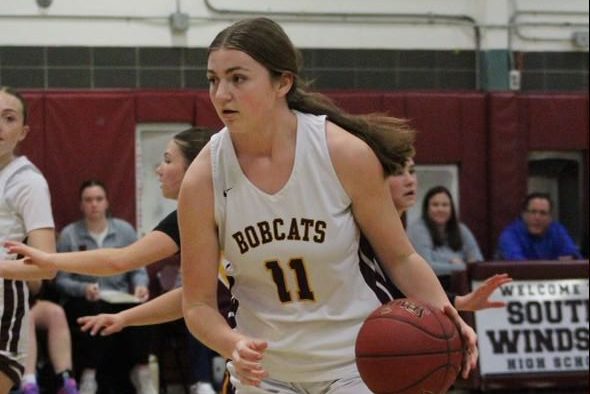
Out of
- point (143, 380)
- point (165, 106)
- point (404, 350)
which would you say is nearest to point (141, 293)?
point (143, 380)

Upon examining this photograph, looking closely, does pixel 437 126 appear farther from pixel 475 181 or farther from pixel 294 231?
pixel 294 231

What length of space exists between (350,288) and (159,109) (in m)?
6.93

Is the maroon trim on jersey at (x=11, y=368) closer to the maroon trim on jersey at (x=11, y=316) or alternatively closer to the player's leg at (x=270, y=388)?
the maroon trim on jersey at (x=11, y=316)

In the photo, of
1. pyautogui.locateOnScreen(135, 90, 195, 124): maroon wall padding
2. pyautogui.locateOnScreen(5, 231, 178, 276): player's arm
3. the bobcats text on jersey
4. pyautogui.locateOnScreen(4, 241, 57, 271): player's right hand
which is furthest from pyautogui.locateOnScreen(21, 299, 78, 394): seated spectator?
the bobcats text on jersey

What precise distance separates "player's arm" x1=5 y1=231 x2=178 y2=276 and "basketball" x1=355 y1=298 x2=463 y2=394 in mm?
1295

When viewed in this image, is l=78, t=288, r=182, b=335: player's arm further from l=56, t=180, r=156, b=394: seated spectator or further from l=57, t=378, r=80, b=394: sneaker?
l=56, t=180, r=156, b=394: seated spectator

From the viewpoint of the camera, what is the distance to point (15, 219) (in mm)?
4941

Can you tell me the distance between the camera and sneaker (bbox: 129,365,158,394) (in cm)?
904

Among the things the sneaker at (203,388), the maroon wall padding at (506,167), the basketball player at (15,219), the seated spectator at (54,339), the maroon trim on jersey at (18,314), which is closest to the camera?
the basketball player at (15,219)

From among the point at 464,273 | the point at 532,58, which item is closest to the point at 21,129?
the point at 464,273

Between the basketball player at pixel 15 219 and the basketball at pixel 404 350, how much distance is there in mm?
1788

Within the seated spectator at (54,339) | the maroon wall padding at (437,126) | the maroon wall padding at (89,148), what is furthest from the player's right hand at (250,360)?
the maroon wall padding at (437,126)

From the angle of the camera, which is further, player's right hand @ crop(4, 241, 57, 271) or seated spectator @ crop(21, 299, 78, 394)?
seated spectator @ crop(21, 299, 78, 394)

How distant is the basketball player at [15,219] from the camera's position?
192 inches
